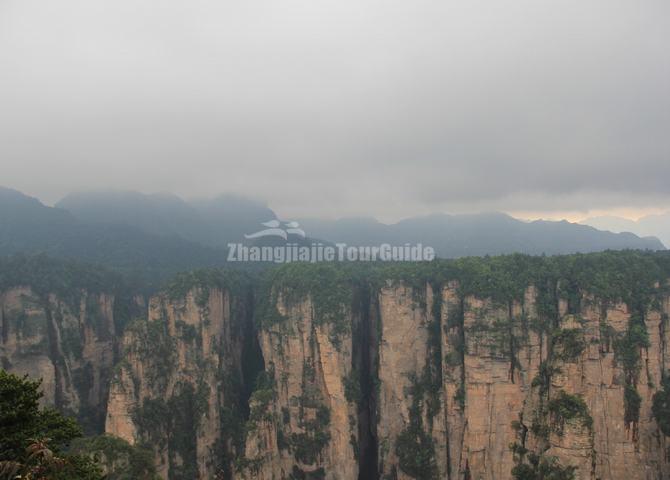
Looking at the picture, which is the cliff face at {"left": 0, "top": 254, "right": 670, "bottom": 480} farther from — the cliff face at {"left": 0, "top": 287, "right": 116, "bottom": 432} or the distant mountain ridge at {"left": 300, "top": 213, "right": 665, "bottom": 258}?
the distant mountain ridge at {"left": 300, "top": 213, "right": 665, "bottom": 258}

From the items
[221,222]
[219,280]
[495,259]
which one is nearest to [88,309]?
[219,280]

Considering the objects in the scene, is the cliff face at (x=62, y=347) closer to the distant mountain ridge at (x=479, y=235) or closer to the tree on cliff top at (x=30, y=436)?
the tree on cliff top at (x=30, y=436)

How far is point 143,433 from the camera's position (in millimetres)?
38500

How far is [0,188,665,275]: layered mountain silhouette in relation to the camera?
83.5 m

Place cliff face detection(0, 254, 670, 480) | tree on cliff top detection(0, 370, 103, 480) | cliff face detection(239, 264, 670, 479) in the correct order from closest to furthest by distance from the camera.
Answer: tree on cliff top detection(0, 370, 103, 480)
cliff face detection(239, 264, 670, 479)
cliff face detection(0, 254, 670, 480)

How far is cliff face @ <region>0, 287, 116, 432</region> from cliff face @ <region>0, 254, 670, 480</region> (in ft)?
0.55

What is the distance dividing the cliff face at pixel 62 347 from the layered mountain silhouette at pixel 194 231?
687 inches

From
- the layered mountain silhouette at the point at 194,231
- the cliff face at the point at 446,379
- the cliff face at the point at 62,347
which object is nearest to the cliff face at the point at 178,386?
the cliff face at the point at 446,379

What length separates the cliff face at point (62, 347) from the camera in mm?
44844

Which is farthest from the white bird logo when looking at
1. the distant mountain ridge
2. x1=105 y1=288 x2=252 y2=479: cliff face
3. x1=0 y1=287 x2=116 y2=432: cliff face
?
x1=105 y1=288 x2=252 y2=479: cliff face

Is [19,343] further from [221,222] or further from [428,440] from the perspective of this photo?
[221,222]

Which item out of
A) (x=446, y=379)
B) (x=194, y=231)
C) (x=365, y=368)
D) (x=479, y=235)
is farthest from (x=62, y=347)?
(x=479, y=235)

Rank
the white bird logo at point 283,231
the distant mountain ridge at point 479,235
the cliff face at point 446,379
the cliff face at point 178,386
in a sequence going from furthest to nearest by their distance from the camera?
the distant mountain ridge at point 479,235
the white bird logo at point 283,231
the cliff face at point 178,386
the cliff face at point 446,379

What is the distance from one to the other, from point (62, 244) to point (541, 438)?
85880mm
